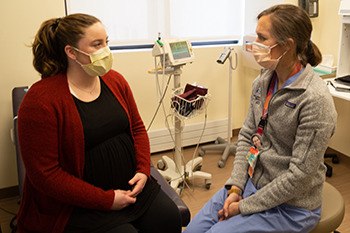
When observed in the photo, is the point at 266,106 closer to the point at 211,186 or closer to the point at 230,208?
the point at 230,208

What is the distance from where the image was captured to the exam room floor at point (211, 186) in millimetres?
2283

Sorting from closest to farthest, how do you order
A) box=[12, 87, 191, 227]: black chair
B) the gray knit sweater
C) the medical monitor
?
1. the gray knit sweater
2. box=[12, 87, 191, 227]: black chair
3. the medical monitor

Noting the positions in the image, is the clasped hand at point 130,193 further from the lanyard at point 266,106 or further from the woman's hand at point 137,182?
the lanyard at point 266,106

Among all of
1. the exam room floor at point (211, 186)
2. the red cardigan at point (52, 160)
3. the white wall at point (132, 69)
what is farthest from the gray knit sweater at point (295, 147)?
the white wall at point (132, 69)

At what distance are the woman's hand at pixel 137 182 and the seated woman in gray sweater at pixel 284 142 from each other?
283mm

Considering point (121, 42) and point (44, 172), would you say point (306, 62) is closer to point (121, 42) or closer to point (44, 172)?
point (44, 172)

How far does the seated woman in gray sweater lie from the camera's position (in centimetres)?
124

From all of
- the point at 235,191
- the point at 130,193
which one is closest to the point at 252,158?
the point at 235,191

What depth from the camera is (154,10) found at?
9.66 ft

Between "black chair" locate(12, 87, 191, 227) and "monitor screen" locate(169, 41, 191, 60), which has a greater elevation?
"monitor screen" locate(169, 41, 191, 60)

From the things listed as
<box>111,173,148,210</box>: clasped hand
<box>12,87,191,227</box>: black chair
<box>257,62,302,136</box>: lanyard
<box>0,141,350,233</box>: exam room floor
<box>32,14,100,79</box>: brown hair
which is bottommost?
<box>0,141,350,233</box>: exam room floor

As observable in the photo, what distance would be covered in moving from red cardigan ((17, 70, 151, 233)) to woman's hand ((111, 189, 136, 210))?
0.08ft

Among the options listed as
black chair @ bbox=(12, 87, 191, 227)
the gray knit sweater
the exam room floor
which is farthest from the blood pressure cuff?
the gray knit sweater

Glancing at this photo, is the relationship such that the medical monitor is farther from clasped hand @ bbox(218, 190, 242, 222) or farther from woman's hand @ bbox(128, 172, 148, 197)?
clasped hand @ bbox(218, 190, 242, 222)
